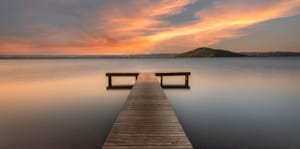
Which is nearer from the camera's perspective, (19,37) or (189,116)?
(189,116)

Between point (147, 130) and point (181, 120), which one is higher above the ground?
point (147, 130)

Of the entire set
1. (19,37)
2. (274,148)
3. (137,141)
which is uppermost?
(19,37)

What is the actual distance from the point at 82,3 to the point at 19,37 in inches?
1108

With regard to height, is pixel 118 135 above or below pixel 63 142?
above

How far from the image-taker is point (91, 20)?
3481 cm

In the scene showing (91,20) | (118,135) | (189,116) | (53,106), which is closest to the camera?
(118,135)

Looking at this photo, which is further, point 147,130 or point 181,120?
point 181,120

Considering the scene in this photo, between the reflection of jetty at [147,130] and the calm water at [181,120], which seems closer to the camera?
the reflection of jetty at [147,130]

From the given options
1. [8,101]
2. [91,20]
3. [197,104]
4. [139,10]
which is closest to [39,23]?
[91,20]

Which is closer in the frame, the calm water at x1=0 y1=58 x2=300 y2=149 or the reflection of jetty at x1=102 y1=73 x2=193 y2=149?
the reflection of jetty at x1=102 y1=73 x2=193 y2=149

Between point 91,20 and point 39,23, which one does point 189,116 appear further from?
point 39,23

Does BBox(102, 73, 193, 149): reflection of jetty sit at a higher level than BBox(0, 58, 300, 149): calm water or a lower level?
higher

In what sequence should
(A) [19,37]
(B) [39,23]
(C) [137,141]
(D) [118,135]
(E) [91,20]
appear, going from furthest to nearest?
1. (A) [19,37]
2. (B) [39,23]
3. (E) [91,20]
4. (D) [118,135]
5. (C) [137,141]

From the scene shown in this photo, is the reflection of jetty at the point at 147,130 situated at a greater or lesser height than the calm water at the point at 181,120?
greater
